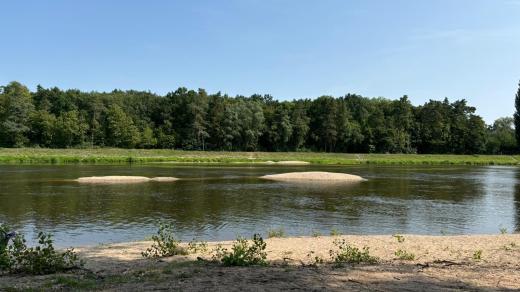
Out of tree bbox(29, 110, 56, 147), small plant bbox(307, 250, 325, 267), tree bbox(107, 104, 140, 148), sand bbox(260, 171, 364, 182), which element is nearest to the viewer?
small plant bbox(307, 250, 325, 267)

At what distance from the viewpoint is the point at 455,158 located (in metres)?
124

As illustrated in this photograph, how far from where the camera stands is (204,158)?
352 ft

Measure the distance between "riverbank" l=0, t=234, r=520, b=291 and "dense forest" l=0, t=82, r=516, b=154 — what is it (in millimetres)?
114854

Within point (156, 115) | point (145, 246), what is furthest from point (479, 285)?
point (156, 115)

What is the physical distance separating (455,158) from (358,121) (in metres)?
34.4

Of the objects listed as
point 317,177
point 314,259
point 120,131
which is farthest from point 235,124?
point 314,259

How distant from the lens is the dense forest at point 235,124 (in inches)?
4806

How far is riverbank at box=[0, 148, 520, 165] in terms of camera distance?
94.2 metres

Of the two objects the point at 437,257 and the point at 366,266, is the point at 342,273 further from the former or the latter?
the point at 437,257

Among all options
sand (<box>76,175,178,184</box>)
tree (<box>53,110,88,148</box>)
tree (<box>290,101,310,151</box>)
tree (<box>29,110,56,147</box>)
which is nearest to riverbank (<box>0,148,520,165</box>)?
tree (<box>53,110,88,148</box>)

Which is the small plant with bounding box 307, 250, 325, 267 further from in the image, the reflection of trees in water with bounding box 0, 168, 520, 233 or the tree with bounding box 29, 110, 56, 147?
the tree with bounding box 29, 110, 56, 147

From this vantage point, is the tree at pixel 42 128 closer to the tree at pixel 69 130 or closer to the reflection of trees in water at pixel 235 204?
the tree at pixel 69 130

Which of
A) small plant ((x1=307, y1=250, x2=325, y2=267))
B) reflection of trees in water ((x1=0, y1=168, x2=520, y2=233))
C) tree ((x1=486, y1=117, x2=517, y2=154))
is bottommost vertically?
reflection of trees in water ((x1=0, y1=168, x2=520, y2=233))

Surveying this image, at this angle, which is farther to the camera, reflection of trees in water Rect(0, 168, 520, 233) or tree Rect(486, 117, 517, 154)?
tree Rect(486, 117, 517, 154)
